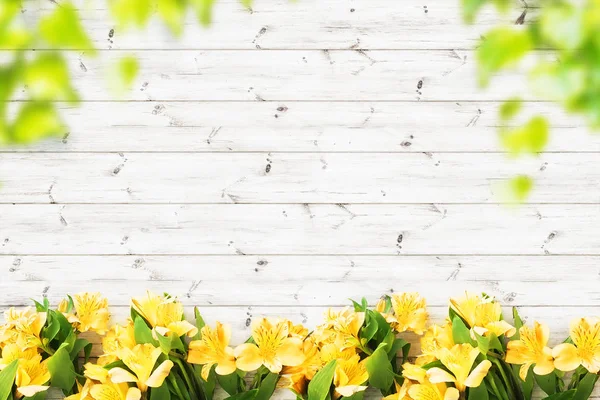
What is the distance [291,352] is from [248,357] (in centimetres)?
11

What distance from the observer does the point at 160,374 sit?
1.44 metres

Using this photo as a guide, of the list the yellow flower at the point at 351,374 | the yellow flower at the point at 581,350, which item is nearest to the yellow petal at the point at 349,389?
the yellow flower at the point at 351,374

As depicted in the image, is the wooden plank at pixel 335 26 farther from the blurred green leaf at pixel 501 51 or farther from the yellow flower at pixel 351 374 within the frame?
the blurred green leaf at pixel 501 51

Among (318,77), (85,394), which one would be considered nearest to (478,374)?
(318,77)

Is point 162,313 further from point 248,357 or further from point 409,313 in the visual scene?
point 409,313

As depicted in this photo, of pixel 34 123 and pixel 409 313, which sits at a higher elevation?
pixel 34 123

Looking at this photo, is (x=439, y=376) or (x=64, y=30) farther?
(x=439, y=376)

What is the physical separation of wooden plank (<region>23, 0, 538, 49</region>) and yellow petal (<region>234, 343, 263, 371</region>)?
2.46 feet

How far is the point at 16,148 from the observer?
1572 millimetres

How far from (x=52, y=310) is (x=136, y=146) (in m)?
0.48

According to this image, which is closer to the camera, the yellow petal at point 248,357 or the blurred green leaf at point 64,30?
the blurred green leaf at point 64,30

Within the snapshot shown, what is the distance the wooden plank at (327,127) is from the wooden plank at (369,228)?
0.51 feet

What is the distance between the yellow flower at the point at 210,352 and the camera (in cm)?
149

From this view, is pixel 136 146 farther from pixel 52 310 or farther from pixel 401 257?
pixel 401 257
